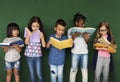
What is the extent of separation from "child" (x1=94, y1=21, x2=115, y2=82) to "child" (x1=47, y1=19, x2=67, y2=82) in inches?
17.1

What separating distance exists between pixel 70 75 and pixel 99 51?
465 mm

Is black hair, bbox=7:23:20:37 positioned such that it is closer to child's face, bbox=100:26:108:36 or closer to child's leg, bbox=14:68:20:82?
child's leg, bbox=14:68:20:82

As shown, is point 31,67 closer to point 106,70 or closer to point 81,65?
point 81,65

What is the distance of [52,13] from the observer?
3.65 metres

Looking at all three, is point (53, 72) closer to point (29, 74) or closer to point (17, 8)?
point (29, 74)

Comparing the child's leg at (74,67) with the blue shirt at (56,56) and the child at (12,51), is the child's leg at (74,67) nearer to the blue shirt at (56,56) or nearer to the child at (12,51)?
the blue shirt at (56,56)

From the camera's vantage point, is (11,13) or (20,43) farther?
(11,13)

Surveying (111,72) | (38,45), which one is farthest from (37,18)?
(111,72)

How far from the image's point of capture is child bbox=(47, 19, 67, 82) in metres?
3.35

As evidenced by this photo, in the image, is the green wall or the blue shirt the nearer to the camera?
the blue shirt

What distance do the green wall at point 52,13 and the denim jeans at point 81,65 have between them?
→ 0.69 ft

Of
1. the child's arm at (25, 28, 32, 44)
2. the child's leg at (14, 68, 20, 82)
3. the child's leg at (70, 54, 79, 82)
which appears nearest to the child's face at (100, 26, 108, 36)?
the child's leg at (70, 54, 79, 82)

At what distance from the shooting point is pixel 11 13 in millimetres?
3619

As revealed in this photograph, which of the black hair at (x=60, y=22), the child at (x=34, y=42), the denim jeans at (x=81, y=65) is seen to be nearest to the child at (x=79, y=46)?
the denim jeans at (x=81, y=65)
